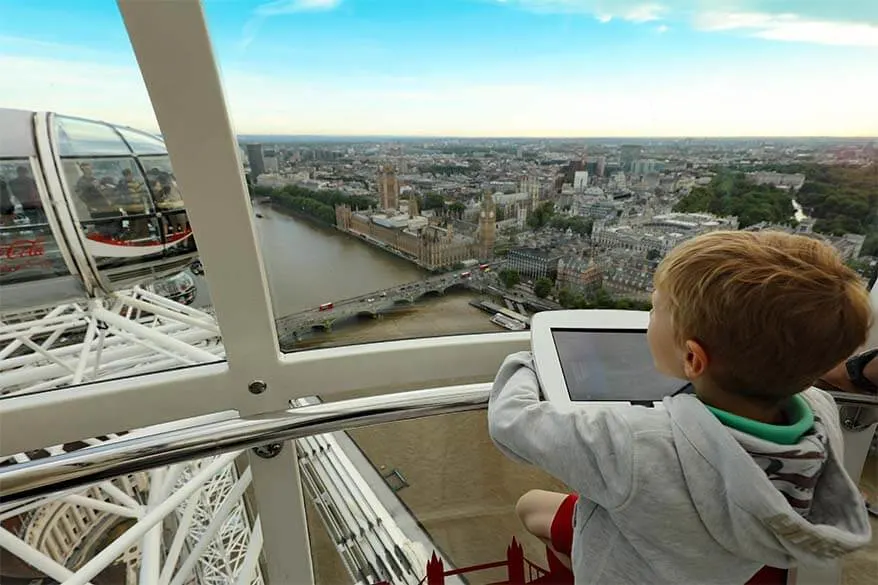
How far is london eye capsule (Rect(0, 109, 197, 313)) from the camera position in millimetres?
1576

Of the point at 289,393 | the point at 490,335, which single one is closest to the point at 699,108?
the point at 490,335

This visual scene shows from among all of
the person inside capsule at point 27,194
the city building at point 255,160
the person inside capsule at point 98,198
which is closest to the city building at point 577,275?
the city building at point 255,160

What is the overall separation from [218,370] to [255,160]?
2.29 feet

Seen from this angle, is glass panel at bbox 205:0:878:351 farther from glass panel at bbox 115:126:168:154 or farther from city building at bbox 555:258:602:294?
glass panel at bbox 115:126:168:154

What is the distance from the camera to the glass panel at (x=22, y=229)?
1592mm

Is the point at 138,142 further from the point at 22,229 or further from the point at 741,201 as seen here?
the point at 741,201

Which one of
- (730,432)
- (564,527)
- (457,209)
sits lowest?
(564,527)

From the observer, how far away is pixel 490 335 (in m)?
1.71

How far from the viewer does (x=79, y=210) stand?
5.76 ft

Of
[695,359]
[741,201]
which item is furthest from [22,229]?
[741,201]

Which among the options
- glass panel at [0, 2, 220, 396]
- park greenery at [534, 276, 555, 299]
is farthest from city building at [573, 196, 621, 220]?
glass panel at [0, 2, 220, 396]

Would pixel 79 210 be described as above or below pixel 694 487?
above

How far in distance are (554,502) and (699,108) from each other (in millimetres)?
1347

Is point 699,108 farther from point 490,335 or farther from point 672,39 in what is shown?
point 490,335
